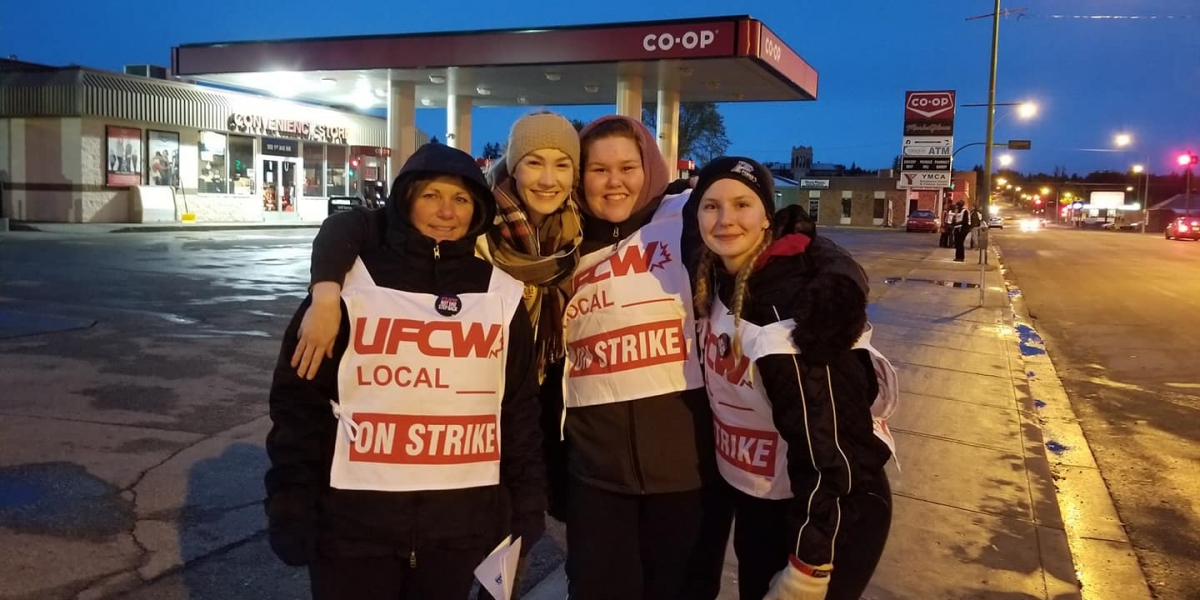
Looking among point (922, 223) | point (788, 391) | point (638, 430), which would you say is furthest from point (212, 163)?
point (922, 223)

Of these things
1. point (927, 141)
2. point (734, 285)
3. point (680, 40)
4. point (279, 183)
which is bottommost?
point (734, 285)

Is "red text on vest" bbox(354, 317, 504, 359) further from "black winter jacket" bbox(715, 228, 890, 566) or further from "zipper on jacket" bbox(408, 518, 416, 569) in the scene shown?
"black winter jacket" bbox(715, 228, 890, 566)

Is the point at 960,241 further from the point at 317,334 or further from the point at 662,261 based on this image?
the point at 317,334

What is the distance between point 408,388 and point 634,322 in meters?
0.75

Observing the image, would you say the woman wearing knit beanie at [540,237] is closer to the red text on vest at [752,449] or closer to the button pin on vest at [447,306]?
the button pin on vest at [447,306]

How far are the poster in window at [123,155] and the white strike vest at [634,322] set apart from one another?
30.7m

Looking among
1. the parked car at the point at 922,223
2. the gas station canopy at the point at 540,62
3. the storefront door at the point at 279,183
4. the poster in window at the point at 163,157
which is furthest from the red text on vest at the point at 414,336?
the parked car at the point at 922,223

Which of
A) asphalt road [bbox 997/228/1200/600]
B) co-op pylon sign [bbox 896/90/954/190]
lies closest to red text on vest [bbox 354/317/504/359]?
asphalt road [bbox 997/228/1200/600]

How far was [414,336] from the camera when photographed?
2.18 metres

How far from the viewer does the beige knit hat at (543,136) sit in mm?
2648

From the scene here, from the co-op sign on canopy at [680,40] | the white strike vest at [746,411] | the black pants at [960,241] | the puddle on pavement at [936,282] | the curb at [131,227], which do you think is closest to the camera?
the white strike vest at [746,411]

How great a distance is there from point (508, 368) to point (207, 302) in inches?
403

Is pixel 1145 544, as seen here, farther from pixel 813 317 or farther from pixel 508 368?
pixel 508 368

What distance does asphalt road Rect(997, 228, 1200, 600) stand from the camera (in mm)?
5023
